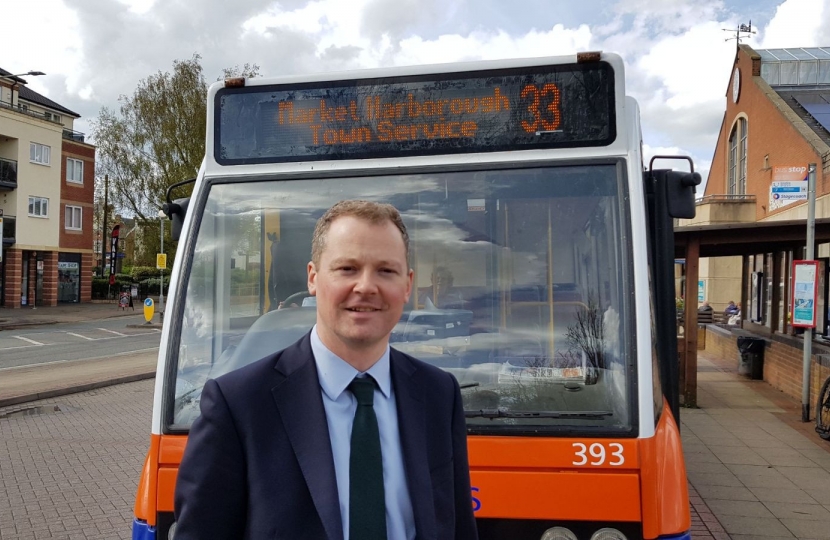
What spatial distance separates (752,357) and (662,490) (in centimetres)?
1391

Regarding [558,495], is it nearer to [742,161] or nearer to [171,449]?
[171,449]

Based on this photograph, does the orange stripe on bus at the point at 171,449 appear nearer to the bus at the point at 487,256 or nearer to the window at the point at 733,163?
the bus at the point at 487,256

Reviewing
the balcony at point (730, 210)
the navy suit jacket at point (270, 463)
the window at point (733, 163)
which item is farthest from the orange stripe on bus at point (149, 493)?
the window at point (733, 163)

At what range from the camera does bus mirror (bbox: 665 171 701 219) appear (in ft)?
10.6

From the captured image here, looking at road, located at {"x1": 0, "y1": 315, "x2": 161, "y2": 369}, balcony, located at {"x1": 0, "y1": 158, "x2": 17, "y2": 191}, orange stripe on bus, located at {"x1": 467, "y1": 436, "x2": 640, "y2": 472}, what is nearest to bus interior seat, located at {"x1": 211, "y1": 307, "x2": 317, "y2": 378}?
orange stripe on bus, located at {"x1": 467, "y1": 436, "x2": 640, "y2": 472}

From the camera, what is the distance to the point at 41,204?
41438 mm

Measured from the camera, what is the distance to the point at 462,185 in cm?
328

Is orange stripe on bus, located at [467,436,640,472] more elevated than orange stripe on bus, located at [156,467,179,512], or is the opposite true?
orange stripe on bus, located at [467,436,640,472]

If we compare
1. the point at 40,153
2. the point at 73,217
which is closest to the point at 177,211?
the point at 40,153

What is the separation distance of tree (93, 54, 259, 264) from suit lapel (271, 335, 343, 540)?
3969cm

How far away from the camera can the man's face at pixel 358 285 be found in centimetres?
163

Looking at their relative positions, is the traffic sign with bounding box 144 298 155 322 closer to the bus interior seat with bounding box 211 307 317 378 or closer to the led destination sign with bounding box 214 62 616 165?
the led destination sign with bounding box 214 62 616 165

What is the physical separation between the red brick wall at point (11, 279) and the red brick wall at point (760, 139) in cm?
3490

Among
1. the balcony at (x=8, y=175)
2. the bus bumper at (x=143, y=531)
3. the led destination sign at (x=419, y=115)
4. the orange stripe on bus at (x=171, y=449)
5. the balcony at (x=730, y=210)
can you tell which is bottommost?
the bus bumper at (x=143, y=531)
